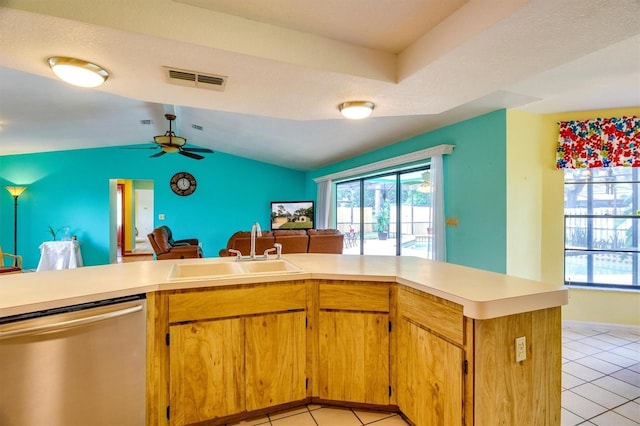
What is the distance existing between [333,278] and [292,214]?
592 cm

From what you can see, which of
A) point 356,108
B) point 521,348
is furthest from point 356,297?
point 356,108

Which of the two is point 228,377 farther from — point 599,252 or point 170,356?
point 599,252

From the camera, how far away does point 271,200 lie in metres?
7.77

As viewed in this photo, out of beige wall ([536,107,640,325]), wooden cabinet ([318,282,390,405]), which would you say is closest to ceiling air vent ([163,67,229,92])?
wooden cabinet ([318,282,390,405])

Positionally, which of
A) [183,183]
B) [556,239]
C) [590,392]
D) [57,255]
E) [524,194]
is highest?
[183,183]

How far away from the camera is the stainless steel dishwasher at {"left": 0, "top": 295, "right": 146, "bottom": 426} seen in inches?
47.5

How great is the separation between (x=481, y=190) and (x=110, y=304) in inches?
132

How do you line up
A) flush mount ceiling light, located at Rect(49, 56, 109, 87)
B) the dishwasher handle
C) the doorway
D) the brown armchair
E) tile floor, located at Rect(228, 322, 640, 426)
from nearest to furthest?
the dishwasher handle < flush mount ceiling light, located at Rect(49, 56, 109, 87) < tile floor, located at Rect(228, 322, 640, 426) < the brown armchair < the doorway

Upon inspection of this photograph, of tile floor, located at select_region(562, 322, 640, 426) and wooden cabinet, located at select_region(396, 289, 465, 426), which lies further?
tile floor, located at select_region(562, 322, 640, 426)

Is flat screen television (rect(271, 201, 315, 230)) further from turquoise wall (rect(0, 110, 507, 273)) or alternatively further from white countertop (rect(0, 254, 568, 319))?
white countertop (rect(0, 254, 568, 319))

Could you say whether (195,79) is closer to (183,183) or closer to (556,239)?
(556,239)

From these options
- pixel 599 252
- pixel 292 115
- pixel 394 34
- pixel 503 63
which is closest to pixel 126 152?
pixel 292 115

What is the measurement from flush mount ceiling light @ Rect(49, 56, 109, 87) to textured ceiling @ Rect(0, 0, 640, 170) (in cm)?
5

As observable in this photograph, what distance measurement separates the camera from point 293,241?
4480mm
